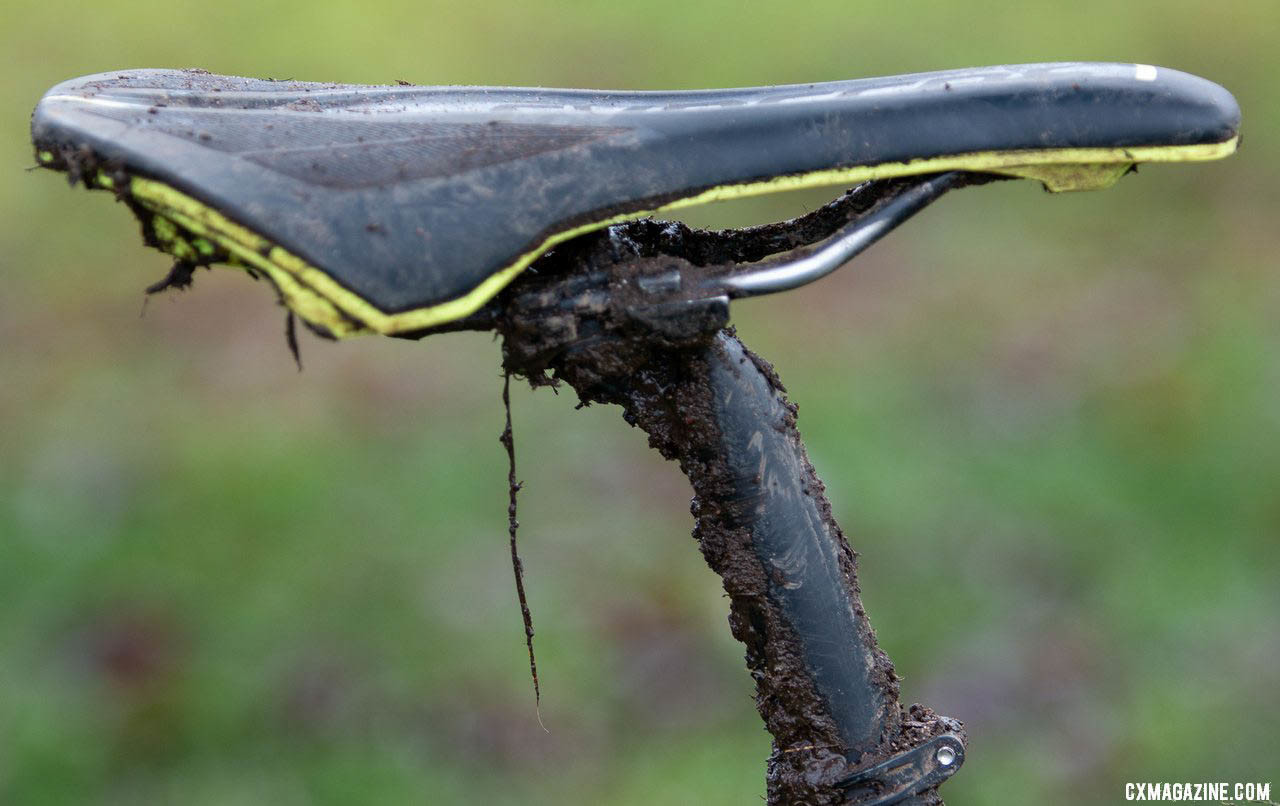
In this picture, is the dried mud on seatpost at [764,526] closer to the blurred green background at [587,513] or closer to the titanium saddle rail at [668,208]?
the titanium saddle rail at [668,208]

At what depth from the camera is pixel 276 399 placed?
2793 mm

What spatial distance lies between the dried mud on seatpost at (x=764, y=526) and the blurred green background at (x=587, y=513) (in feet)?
3.91

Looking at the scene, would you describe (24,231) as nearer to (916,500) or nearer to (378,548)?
(378,548)

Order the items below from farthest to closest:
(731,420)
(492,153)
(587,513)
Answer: (587,513)
(731,420)
(492,153)

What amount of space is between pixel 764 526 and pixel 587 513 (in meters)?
1.66

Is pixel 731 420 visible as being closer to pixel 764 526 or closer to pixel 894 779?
pixel 764 526

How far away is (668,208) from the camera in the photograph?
79 centimetres

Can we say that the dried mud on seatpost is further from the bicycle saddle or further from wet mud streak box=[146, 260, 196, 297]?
wet mud streak box=[146, 260, 196, 297]

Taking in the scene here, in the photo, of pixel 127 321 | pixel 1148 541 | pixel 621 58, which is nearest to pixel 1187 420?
pixel 1148 541

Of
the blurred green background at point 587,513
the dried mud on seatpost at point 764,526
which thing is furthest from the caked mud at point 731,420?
the blurred green background at point 587,513

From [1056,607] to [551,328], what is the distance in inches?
70.8

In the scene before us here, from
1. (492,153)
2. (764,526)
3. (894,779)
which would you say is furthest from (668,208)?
(894,779)

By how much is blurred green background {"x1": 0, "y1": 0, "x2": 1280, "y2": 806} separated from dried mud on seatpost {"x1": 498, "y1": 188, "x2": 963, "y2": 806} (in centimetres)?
119

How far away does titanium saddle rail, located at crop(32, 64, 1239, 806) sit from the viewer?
719 millimetres
